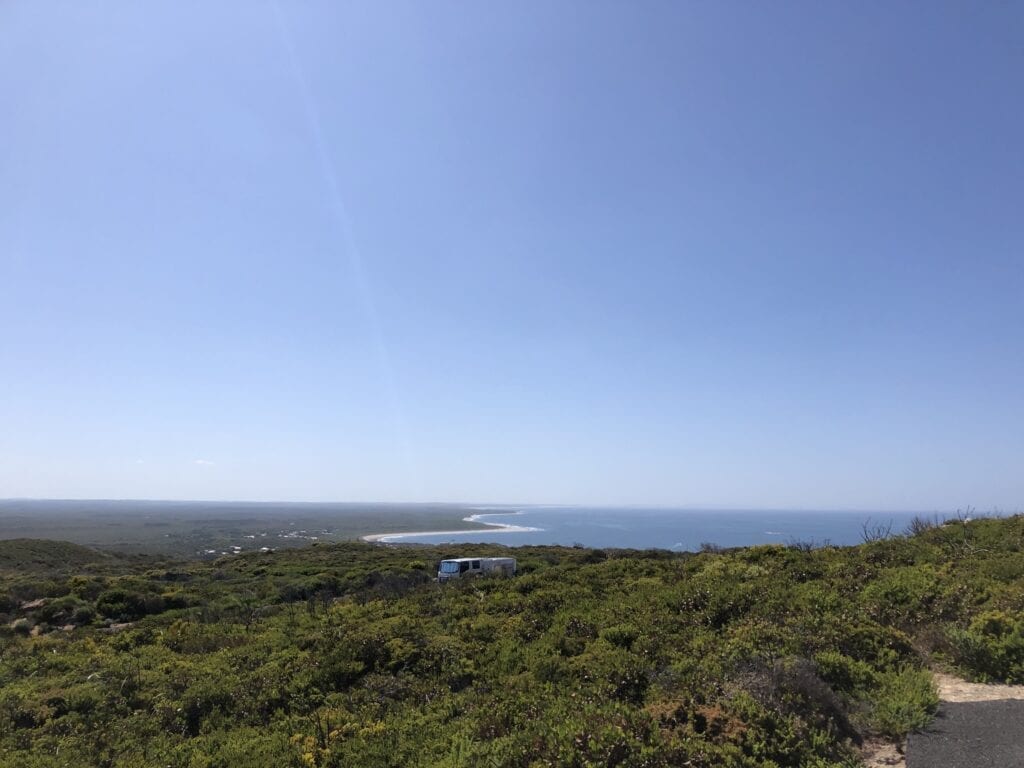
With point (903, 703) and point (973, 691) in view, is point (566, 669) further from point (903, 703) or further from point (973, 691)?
point (973, 691)

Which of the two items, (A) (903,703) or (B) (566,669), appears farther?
(B) (566,669)

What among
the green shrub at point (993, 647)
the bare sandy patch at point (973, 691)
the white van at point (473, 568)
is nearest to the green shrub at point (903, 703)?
the bare sandy patch at point (973, 691)

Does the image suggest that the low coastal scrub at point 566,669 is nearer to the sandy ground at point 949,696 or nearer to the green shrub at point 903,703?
the green shrub at point 903,703

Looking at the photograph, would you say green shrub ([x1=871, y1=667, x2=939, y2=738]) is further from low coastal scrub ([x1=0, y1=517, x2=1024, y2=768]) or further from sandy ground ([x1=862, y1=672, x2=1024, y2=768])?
sandy ground ([x1=862, y1=672, x2=1024, y2=768])

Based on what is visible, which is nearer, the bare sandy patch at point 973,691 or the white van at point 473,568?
the bare sandy patch at point 973,691

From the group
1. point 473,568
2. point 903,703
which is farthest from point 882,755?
point 473,568

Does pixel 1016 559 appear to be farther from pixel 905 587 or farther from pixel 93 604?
pixel 93 604
